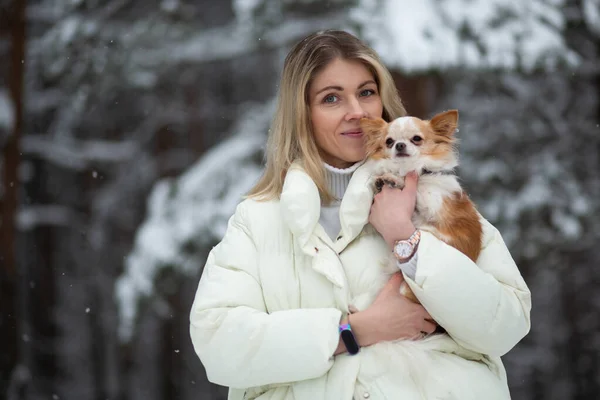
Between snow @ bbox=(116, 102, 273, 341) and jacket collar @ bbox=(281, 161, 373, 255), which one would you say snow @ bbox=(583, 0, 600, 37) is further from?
jacket collar @ bbox=(281, 161, 373, 255)

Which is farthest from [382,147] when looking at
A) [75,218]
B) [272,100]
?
[75,218]

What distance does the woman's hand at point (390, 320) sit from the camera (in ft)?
5.57

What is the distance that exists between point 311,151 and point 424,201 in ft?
1.33

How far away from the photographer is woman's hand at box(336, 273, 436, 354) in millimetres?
1698

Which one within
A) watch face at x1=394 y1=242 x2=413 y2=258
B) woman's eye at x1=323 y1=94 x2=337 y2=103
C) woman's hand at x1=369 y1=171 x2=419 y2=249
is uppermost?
woman's eye at x1=323 y1=94 x2=337 y2=103

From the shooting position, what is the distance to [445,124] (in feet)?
7.06

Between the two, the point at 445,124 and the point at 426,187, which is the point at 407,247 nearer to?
the point at 426,187

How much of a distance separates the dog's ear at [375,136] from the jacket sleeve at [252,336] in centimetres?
62

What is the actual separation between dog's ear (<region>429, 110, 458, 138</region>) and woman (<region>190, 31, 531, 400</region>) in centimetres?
24

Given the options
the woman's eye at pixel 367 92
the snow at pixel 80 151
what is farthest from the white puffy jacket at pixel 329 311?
the snow at pixel 80 151

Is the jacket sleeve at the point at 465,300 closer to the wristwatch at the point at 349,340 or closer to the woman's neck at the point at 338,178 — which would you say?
the wristwatch at the point at 349,340

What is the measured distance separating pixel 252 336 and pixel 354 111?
829 millimetres

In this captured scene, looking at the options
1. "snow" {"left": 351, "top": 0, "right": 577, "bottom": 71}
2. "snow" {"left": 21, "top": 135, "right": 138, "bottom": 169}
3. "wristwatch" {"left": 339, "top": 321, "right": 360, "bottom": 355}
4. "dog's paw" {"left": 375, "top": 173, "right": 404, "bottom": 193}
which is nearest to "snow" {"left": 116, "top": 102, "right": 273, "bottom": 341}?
"snow" {"left": 21, "top": 135, "right": 138, "bottom": 169}

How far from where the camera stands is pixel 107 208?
5.09 meters
